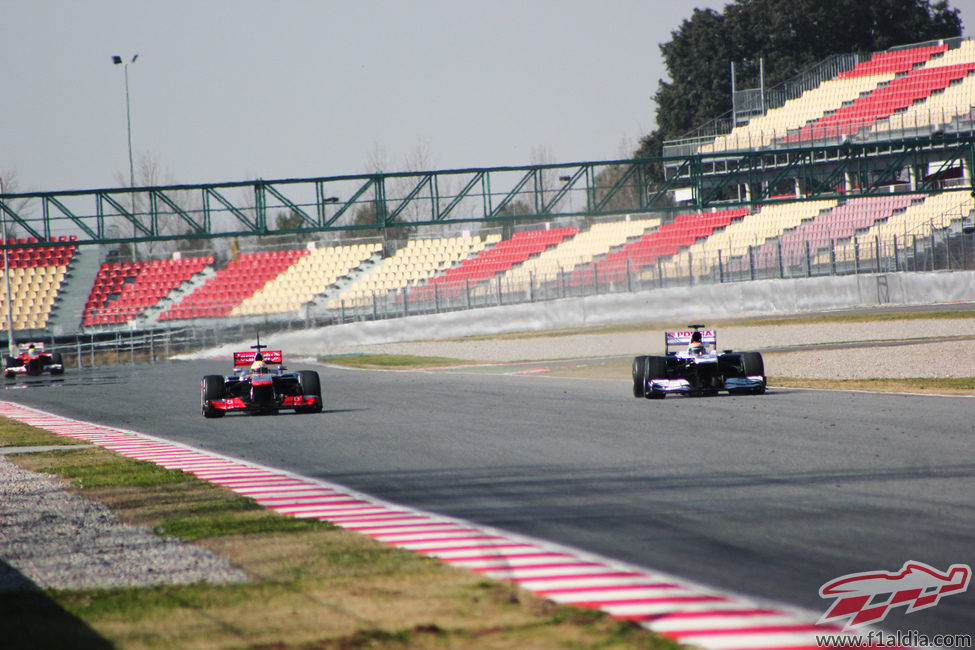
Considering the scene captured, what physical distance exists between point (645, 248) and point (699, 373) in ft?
90.6

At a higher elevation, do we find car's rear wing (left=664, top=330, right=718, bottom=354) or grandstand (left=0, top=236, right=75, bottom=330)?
grandstand (left=0, top=236, right=75, bottom=330)

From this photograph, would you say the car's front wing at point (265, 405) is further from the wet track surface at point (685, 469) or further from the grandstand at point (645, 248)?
the grandstand at point (645, 248)

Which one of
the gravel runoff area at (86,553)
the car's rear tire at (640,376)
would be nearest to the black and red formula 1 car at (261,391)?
the car's rear tire at (640,376)

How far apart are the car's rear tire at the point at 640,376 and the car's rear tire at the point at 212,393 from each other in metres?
6.01

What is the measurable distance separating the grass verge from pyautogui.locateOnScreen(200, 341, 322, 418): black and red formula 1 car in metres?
9.59

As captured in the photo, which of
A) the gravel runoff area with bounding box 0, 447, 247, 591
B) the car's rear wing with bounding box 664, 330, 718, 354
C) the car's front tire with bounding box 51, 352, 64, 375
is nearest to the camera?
the gravel runoff area with bounding box 0, 447, 247, 591

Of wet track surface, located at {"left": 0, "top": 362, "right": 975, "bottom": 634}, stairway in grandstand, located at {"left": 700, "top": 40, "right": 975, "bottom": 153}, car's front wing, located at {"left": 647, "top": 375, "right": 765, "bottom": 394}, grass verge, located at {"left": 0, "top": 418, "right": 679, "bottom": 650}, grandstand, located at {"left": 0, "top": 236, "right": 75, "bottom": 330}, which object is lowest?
wet track surface, located at {"left": 0, "top": 362, "right": 975, "bottom": 634}

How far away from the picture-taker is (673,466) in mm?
9039

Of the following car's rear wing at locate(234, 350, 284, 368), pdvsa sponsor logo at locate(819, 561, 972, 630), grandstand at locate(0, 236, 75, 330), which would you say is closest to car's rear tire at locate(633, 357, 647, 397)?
car's rear wing at locate(234, 350, 284, 368)

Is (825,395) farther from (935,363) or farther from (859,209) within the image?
(859,209)

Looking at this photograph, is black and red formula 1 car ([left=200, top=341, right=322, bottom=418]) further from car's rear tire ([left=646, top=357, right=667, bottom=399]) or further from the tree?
the tree

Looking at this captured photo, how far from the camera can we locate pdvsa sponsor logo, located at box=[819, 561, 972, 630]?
14.9 feet

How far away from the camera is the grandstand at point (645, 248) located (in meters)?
36.2

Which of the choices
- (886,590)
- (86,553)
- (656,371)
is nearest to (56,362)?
(656,371)
